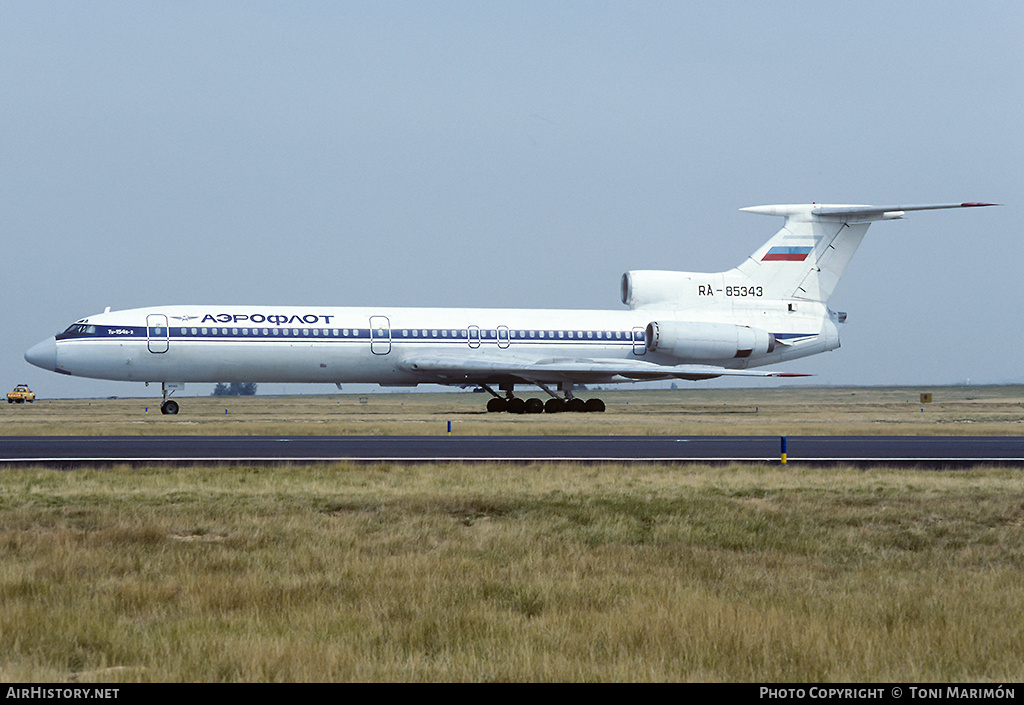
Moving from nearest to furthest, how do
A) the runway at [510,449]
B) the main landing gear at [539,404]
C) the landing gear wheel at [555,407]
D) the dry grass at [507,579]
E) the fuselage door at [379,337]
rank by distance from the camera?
1. the dry grass at [507,579]
2. the runway at [510,449]
3. the fuselage door at [379,337]
4. the main landing gear at [539,404]
5. the landing gear wheel at [555,407]

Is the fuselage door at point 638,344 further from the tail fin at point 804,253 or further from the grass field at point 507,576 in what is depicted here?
the grass field at point 507,576

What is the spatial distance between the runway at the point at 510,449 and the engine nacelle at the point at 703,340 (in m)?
14.3

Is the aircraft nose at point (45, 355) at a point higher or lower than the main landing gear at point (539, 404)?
higher

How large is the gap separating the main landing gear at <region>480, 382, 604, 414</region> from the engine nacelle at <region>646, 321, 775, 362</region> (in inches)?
156

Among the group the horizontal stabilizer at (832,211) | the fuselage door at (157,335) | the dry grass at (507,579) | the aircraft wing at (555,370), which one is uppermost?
the horizontal stabilizer at (832,211)

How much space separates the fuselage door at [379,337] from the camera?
4222cm

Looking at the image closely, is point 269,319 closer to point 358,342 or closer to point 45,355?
point 358,342

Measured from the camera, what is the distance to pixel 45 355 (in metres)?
40.3

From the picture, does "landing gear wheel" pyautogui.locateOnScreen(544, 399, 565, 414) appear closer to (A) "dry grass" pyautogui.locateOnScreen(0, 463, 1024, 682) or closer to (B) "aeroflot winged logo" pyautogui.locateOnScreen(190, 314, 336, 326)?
(B) "aeroflot winged logo" pyautogui.locateOnScreen(190, 314, 336, 326)

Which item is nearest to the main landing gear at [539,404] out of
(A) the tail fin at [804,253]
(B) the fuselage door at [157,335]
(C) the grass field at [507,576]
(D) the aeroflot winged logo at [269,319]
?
(D) the aeroflot winged logo at [269,319]

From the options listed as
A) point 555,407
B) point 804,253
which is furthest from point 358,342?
point 804,253

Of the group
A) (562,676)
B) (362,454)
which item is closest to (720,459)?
(362,454)
